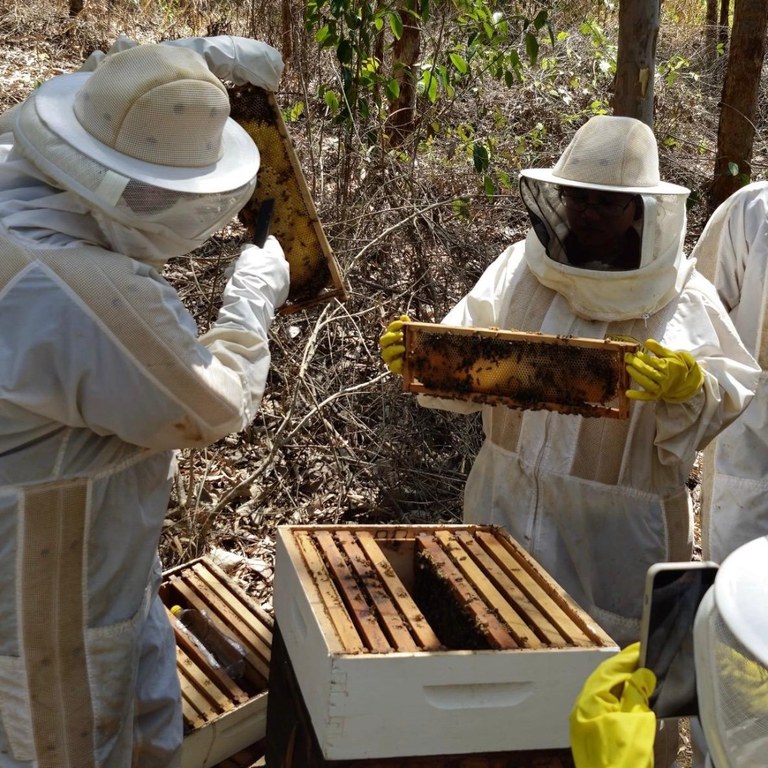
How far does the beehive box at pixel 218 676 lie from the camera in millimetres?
2422

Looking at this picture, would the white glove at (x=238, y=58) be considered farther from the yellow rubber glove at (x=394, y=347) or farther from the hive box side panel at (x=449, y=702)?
the hive box side panel at (x=449, y=702)

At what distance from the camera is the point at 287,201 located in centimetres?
280

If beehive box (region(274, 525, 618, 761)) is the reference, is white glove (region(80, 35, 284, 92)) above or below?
above

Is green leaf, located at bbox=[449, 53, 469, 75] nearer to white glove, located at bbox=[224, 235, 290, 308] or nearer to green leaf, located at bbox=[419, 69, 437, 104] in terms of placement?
green leaf, located at bbox=[419, 69, 437, 104]

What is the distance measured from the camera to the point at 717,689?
1.08 m

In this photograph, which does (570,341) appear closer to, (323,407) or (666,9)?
(323,407)

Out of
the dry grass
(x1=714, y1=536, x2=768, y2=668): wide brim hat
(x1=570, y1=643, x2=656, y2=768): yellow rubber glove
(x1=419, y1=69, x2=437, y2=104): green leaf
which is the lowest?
the dry grass

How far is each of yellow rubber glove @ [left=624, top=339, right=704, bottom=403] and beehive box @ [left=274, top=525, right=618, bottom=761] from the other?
1.90 ft

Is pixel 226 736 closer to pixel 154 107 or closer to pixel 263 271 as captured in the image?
pixel 263 271

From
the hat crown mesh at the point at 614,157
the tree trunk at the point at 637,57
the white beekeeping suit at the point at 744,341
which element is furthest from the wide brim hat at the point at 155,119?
the tree trunk at the point at 637,57

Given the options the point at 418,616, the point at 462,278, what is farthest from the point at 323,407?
the point at 418,616

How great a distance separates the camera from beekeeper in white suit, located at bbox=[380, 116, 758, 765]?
8.45ft

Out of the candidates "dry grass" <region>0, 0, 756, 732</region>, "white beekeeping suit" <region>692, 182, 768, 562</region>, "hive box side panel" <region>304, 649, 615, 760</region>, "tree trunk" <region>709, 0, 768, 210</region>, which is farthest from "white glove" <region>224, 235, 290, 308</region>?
"tree trunk" <region>709, 0, 768, 210</region>

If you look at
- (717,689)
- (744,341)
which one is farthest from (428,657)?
(744,341)
